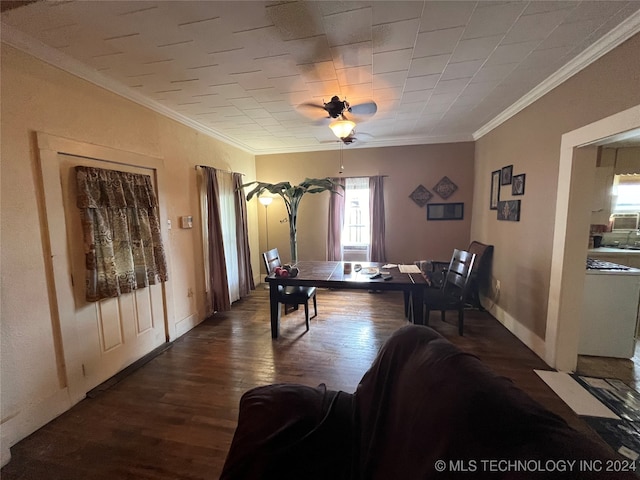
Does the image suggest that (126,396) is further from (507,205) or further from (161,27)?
(507,205)

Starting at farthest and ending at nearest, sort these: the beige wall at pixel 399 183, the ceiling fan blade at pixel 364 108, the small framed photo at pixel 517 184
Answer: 1. the beige wall at pixel 399 183
2. the small framed photo at pixel 517 184
3. the ceiling fan blade at pixel 364 108

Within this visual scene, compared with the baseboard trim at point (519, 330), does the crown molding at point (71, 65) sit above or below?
above

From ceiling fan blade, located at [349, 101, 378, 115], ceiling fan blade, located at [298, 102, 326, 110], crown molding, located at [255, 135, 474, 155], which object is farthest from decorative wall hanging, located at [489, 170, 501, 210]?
ceiling fan blade, located at [298, 102, 326, 110]

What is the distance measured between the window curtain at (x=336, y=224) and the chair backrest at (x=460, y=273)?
79.6 inches

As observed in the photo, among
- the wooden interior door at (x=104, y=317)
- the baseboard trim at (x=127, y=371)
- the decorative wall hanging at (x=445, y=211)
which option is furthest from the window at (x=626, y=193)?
the baseboard trim at (x=127, y=371)

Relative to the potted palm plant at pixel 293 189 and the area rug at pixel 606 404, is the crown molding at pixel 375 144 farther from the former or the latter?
the area rug at pixel 606 404

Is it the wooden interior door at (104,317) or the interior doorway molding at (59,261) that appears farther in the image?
the wooden interior door at (104,317)

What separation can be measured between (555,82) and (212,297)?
4481 mm

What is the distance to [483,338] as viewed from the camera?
295 cm

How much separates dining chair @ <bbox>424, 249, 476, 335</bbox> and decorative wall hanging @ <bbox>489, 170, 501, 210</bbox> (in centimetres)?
90

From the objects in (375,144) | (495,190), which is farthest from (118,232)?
(495,190)

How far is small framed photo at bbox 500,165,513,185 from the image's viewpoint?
10.4 feet

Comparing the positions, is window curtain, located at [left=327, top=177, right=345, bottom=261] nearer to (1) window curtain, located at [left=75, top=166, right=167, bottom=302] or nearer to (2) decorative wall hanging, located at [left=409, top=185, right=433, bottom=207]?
(2) decorative wall hanging, located at [left=409, top=185, right=433, bottom=207]

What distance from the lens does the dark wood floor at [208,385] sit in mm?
1595
